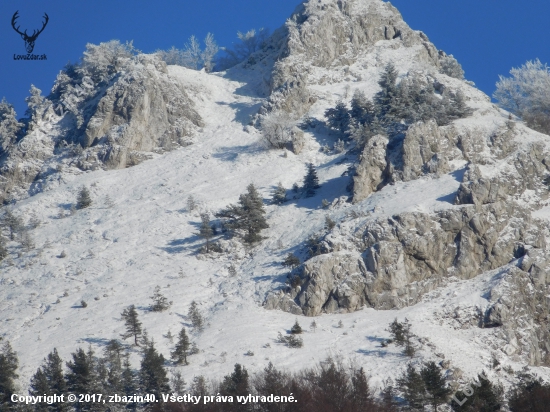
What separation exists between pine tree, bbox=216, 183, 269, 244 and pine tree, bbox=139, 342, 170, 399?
18918 mm

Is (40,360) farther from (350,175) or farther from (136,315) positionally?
(350,175)

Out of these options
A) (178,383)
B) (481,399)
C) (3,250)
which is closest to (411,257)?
(481,399)

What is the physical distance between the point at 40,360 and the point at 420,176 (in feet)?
110

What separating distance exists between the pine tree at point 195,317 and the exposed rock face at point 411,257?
5.28m

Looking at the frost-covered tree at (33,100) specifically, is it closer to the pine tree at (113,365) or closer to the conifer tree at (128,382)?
the pine tree at (113,365)

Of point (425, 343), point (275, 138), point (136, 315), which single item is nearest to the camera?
point (425, 343)

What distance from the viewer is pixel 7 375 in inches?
1677

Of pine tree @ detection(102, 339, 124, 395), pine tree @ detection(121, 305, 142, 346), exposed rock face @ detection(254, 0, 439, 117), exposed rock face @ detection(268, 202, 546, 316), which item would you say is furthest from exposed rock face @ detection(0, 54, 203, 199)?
exposed rock face @ detection(268, 202, 546, 316)

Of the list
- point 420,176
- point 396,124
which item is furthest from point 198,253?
point 396,124

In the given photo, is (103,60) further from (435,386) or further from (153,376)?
(435,386)

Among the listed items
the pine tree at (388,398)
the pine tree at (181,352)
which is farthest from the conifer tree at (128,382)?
the pine tree at (388,398)

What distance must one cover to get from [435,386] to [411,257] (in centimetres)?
1458

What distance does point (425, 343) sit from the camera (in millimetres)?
45344

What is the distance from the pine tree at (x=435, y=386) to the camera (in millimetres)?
38844
